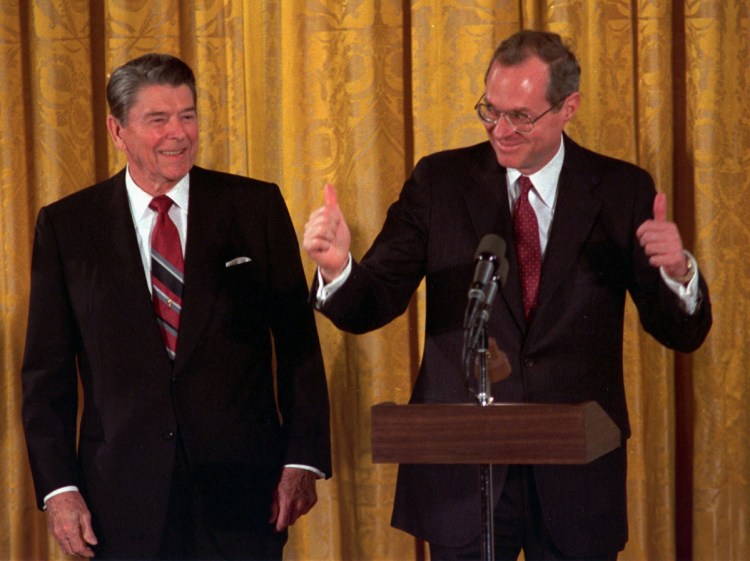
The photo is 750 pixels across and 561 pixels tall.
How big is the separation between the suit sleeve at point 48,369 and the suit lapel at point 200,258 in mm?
306

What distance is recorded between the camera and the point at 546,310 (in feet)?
8.41

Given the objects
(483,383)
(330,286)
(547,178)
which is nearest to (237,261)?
(330,286)

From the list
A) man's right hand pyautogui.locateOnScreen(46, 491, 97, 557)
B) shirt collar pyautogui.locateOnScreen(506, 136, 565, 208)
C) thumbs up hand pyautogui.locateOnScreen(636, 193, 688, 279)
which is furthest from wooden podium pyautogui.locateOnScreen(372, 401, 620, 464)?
man's right hand pyautogui.locateOnScreen(46, 491, 97, 557)

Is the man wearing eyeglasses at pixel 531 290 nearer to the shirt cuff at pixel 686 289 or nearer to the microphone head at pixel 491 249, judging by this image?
the shirt cuff at pixel 686 289

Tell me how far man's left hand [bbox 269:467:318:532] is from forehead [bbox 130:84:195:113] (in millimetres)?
965

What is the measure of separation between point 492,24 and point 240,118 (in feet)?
2.65

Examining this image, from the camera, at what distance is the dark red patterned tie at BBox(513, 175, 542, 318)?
260 cm

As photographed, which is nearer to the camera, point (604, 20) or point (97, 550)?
point (97, 550)

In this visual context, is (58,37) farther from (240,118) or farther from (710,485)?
(710,485)

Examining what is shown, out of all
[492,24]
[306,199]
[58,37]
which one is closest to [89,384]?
[306,199]

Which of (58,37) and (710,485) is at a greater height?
(58,37)

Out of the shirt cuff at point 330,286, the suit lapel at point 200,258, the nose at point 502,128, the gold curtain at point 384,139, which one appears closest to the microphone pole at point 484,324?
the shirt cuff at point 330,286

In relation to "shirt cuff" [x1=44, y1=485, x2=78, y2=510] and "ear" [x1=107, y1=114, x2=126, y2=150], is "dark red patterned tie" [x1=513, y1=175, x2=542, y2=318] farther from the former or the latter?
"shirt cuff" [x1=44, y1=485, x2=78, y2=510]

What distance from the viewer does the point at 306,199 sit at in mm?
3453
